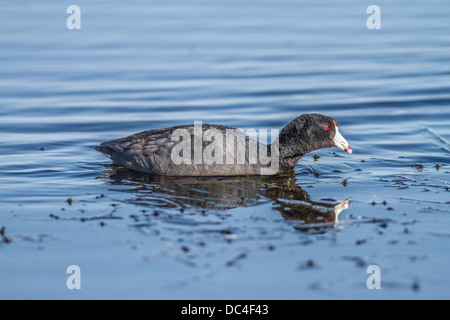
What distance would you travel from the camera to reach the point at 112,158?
32.2ft

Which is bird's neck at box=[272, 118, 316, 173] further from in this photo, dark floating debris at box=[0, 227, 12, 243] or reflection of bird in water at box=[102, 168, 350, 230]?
dark floating debris at box=[0, 227, 12, 243]

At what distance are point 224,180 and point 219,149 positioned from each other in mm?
456

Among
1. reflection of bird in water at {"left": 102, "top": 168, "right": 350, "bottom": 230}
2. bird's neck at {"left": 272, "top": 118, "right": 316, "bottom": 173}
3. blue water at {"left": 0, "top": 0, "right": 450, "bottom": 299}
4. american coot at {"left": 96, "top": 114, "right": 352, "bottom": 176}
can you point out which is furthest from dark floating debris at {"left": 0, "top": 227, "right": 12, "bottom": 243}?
bird's neck at {"left": 272, "top": 118, "right": 316, "bottom": 173}

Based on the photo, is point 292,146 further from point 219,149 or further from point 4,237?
point 4,237

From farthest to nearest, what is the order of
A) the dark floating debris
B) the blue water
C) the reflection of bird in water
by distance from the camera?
1. the reflection of bird in water
2. the dark floating debris
3. the blue water

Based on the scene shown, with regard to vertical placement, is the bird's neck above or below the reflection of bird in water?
above

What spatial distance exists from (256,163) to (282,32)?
12074 mm

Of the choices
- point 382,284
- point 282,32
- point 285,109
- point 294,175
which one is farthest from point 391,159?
point 282,32

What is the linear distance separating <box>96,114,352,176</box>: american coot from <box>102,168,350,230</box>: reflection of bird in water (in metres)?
0.15

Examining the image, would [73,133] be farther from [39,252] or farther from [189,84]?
[39,252]

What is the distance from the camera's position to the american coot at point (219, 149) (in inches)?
346

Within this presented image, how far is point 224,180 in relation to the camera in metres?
8.89

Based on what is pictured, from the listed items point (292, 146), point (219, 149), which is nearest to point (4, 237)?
point (219, 149)

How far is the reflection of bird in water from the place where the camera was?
300 inches
